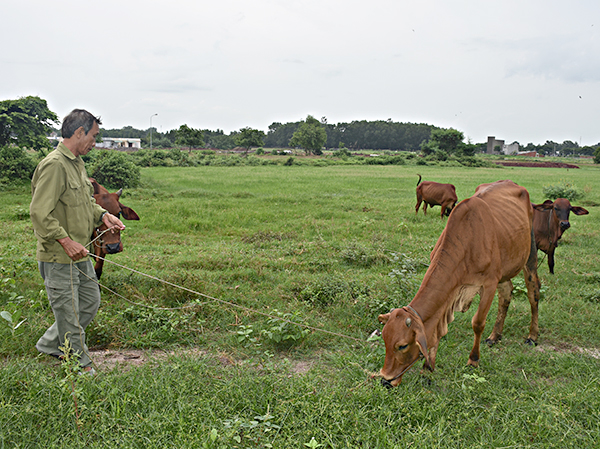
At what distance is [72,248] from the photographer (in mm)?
3611

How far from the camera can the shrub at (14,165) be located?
674 inches

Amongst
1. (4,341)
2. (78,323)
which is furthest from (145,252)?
(78,323)

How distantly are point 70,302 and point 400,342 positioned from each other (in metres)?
3.05

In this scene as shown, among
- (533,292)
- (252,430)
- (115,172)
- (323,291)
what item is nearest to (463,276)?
(533,292)

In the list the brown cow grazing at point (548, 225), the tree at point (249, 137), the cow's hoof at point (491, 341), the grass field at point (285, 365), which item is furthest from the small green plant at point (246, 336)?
the tree at point (249, 137)

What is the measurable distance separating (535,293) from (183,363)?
4.29m

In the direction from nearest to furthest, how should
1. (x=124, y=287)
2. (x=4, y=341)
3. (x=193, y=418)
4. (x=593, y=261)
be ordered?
(x=193, y=418) < (x=4, y=341) < (x=124, y=287) < (x=593, y=261)

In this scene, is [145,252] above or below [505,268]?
below

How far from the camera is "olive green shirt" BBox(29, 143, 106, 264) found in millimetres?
3564

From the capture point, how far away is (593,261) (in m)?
8.21

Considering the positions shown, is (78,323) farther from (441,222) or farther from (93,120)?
(441,222)

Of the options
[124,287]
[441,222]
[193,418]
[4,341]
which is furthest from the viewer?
[441,222]

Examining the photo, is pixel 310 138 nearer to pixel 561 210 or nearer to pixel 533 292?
pixel 561 210

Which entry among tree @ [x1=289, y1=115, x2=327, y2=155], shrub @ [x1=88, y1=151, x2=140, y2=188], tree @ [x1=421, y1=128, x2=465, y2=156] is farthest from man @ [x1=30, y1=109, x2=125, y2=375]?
tree @ [x1=289, y1=115, x2=327, y2=155]
